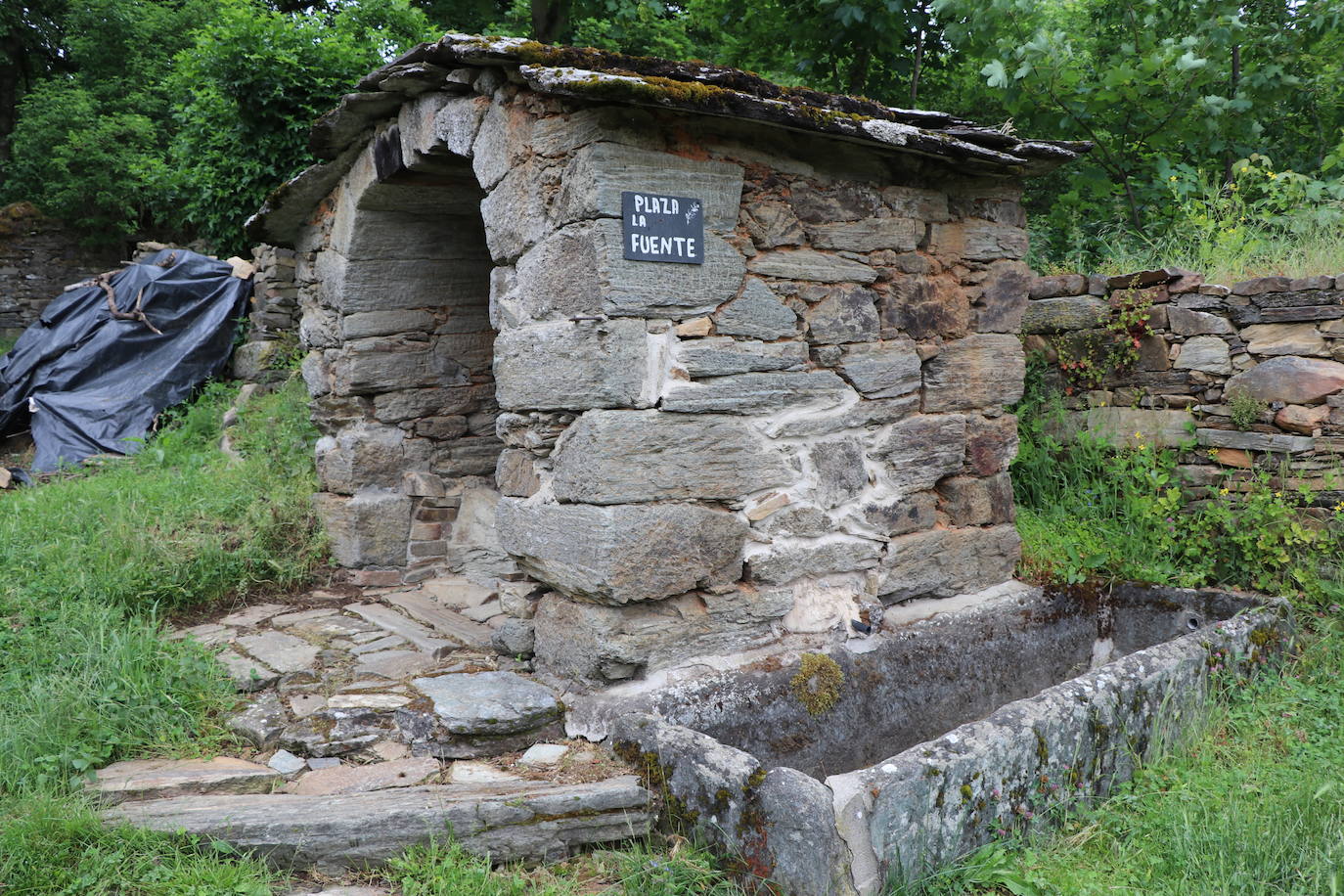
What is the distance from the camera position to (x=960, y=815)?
8.15 feet

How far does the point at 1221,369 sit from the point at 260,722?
14.9 ft

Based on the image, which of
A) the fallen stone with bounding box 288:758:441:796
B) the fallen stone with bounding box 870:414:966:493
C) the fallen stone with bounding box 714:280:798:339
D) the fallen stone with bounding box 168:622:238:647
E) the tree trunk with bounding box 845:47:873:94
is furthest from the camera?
the tree trunk with bounding box 845:47:873:94

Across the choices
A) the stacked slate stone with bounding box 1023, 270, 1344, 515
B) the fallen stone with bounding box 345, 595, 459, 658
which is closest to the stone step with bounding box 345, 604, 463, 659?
the fallen stone with bounding box 345, 595, 459, 658

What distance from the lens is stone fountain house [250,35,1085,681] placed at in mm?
2928

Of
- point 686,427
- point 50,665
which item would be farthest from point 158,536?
point 686,427

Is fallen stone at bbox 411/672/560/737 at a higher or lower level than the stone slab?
higher

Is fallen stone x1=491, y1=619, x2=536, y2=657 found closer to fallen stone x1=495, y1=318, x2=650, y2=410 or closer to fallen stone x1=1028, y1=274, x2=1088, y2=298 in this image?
fallen stone x1=495, y1=318, x2=650, y2=410

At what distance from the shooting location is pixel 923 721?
11.8ft

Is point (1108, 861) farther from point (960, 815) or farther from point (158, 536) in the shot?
point (158, 536)

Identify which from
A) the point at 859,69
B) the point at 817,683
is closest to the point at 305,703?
the point at 817,683

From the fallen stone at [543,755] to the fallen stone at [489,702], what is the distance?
0.07 meters

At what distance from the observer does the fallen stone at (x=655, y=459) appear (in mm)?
2916

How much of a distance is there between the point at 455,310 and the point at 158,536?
1.89 m

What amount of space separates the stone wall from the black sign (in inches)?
449
